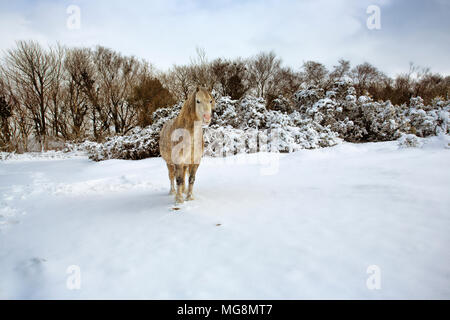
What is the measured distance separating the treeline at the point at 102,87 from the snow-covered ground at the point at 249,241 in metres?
11.9

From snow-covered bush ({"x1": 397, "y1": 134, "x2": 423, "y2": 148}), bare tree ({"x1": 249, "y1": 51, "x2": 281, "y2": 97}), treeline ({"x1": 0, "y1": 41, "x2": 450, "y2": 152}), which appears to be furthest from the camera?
bare tree ({"x1": 249, "y1": 51, "x2": 281, "y2": 97})

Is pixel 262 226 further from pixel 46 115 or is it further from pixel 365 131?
pixel 46 115

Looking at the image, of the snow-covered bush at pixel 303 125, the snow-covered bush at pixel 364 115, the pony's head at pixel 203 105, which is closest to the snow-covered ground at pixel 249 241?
the pony's head at pixel 203 105

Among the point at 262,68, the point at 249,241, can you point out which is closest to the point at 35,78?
the point at 262,68

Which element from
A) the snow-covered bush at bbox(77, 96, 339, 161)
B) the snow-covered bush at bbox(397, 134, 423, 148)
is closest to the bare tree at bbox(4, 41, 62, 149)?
the snow-covered bush at bbox(77, 96, 339, 161)

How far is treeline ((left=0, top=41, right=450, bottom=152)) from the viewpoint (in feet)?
48.7

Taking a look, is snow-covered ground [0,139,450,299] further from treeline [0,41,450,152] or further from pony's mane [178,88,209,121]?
treeline [0,41,450,152]

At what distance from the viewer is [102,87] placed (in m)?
19.0

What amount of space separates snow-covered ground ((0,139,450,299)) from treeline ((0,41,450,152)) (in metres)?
11.9

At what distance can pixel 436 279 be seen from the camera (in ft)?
4.12

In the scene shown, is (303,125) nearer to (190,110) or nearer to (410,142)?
(410,142)

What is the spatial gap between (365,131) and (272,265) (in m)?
10.2

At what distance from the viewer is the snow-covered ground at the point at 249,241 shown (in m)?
1.30
